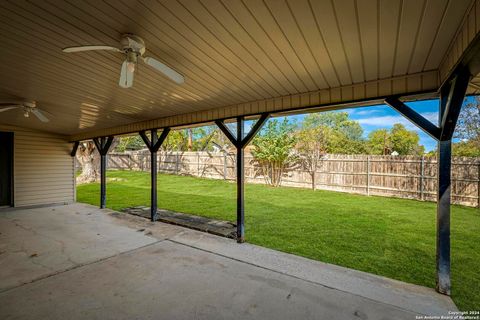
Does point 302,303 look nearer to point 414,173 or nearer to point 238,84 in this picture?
point 238,84

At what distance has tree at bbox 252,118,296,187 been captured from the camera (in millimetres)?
9805

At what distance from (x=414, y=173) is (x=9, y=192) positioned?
1207 cm

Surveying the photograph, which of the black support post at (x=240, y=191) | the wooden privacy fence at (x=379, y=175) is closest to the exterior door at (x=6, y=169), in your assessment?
the black support post at (x=240, y=191)

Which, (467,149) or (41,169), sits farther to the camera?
(467,149)

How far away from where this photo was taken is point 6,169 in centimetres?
652

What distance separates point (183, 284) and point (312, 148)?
9.15 metres

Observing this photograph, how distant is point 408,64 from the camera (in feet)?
7.18

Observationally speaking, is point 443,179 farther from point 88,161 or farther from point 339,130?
point 339,130

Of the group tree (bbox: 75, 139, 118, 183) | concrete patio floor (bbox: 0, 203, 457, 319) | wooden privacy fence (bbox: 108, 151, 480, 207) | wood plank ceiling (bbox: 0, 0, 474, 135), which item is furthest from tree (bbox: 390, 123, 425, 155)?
tree (bbox: 75, 139, 118, 183)

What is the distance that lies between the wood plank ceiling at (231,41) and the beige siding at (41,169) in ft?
15.8

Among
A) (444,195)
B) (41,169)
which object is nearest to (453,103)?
(444,195)

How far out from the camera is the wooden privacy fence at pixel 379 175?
6.20 meters

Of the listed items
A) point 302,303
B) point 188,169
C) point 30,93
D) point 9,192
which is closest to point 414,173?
point 302,303

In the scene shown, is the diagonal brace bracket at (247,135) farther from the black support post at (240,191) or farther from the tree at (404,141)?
the tree at (404,141)
